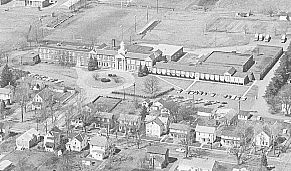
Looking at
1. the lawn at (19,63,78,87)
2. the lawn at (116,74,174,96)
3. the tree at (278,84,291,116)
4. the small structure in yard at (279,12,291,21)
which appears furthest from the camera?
the small structure in yard at (279,12,291,21)

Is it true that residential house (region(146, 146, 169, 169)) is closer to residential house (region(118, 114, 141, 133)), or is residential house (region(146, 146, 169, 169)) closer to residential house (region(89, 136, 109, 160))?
residential house (region(89, 136, 109, 160))

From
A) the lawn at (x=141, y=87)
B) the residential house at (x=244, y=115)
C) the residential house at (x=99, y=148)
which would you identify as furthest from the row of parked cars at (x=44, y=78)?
the residential house at (x=244, y=115)

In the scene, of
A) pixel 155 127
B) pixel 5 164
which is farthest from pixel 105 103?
pixel 5 164

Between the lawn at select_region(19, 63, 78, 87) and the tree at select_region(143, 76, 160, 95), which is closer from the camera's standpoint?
the tree at select_region(143, 76, 160, 95)

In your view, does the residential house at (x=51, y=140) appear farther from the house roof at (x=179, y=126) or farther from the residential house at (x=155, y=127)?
the house roof at (x=179, y=126)

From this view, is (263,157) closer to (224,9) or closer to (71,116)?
(71,116)

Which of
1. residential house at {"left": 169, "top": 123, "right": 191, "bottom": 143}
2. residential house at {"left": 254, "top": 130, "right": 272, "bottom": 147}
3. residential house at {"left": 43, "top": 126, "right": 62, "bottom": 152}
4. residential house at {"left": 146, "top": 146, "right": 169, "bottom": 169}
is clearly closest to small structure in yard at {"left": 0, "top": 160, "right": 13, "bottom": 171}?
residential house at {"left": 43, "top": 126, "right": 62, "bottom": 152}

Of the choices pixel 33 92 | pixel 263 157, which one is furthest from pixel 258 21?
pixel 263 157

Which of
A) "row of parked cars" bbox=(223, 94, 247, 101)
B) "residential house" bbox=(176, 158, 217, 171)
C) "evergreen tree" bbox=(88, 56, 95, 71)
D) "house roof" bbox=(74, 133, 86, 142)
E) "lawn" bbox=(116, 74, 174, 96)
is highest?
"evergreen tree" bbox=(88, 56, 95, 71)
